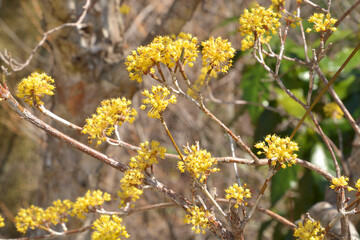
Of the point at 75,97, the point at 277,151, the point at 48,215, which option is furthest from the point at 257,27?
the point at 75,97

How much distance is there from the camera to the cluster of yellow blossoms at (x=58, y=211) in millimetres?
1105

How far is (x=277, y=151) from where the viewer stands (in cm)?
82

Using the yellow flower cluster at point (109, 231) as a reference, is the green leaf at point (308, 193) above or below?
above

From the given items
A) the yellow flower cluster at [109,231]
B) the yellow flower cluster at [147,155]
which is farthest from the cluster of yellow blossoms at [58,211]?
the yellow flower cluster at [147,155]

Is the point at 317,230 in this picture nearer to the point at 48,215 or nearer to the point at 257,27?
the point at 257,27

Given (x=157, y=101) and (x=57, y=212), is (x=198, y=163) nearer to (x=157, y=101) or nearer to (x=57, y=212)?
(x=157, y=101)

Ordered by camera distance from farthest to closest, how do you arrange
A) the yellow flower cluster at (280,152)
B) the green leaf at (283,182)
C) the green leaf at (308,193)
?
the green leaf at (308,193), the green leaf at (283,182), the yellow flower cluster at (280,152)

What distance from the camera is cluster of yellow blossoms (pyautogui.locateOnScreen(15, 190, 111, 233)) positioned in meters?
1.11

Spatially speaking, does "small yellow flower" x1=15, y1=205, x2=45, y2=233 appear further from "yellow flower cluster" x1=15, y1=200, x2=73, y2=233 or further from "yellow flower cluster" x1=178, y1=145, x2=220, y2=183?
"yellow flower cluster" x1=178, y1=145, x2=220, y2=183

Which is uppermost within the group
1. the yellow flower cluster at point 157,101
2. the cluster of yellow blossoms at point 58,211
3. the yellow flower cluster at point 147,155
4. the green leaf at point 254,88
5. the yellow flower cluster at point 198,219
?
the green leaf at point 254,88

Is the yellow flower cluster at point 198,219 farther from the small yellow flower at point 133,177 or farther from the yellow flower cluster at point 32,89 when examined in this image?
the yellow flower cluster at point 32,89

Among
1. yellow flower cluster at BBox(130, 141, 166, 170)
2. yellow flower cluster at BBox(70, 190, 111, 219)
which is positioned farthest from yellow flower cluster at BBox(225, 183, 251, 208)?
yellow flower cluster at BBox(70, 190, 111, 219)

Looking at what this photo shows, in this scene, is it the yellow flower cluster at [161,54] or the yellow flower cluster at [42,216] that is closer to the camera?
the yellow flower cluster at [161,54]

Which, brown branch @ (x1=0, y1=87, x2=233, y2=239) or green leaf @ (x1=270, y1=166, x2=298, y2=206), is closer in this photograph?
brown branch @ (x1=0, y1=87, x2=233, y2=239)
